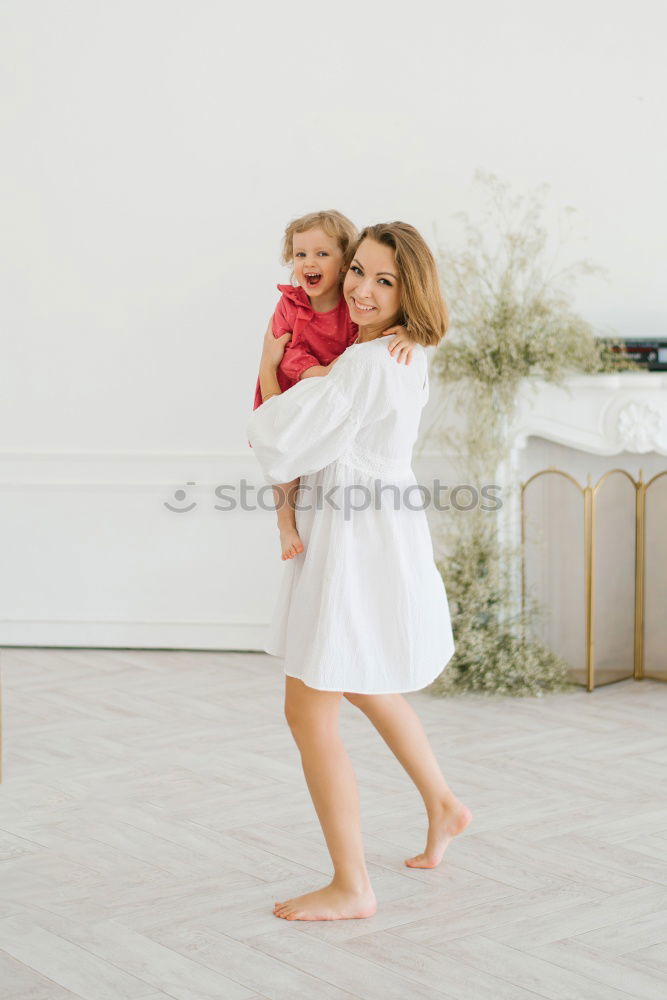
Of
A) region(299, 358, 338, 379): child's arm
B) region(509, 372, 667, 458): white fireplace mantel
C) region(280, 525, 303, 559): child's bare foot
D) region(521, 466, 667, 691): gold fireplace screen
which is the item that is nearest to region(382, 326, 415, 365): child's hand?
region(299, 358, 338, 379): child's arm

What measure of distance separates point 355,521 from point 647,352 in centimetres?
231

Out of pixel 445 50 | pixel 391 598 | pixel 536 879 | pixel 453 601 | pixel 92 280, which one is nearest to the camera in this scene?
pixel 391 598

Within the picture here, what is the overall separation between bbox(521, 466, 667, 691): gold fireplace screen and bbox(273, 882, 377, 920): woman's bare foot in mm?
2028

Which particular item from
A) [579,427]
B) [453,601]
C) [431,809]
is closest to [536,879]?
[431,809]

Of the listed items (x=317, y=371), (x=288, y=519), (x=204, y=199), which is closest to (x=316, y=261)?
(x=317, y=371)

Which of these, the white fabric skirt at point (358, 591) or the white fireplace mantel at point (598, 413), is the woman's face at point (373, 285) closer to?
the white fabric skirt at point (358, 591)

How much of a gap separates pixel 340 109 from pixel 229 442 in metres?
1.36

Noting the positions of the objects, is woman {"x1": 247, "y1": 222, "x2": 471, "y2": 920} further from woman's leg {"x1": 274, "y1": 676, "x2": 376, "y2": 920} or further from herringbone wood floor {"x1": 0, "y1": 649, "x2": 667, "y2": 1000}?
herringbone wood floor {"x1": 0, "y1": 649, "x2": 667, "y2": 1000}

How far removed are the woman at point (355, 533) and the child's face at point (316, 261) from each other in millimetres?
110

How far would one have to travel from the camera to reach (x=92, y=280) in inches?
191

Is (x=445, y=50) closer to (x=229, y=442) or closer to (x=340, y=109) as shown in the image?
(x=340, y=109)

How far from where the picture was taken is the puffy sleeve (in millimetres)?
2189

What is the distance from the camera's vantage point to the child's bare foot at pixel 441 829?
8.36 ft

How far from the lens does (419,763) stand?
2.48 metres
